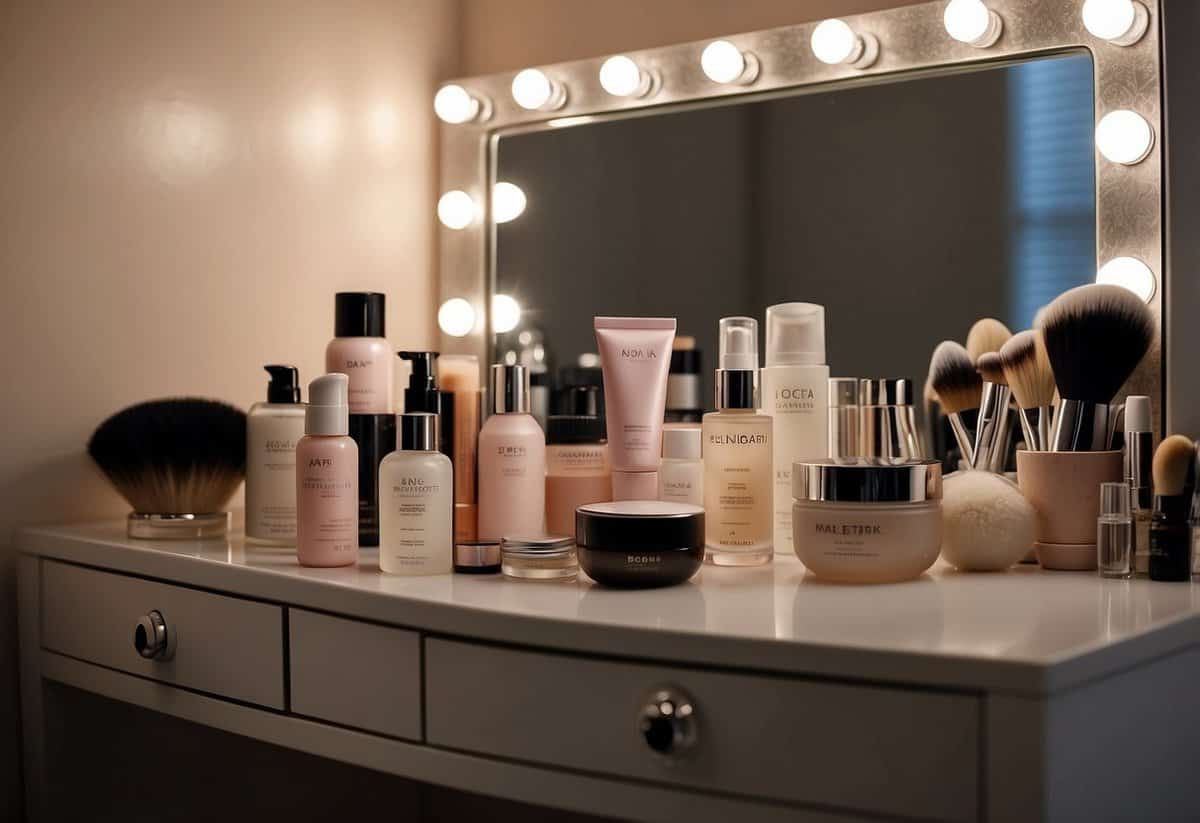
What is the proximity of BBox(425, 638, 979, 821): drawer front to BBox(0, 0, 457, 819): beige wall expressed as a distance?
1.99 ft

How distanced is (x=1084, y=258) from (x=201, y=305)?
948mm

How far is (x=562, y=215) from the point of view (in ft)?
5.03

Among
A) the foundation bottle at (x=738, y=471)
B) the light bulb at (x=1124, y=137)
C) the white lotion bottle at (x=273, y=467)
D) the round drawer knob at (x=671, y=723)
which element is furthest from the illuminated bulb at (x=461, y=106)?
the round drawer knob at (x=671, y=723)

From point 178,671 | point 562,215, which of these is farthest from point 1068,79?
point 178,671

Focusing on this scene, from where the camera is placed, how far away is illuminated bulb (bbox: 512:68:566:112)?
4.94 feet

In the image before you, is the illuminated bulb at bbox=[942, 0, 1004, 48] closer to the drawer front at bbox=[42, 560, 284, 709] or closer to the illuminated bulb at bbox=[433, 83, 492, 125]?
the illuminated bulb at bbox=[433, 83, 492, 125]

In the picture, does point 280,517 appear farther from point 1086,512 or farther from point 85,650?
point 1086,512

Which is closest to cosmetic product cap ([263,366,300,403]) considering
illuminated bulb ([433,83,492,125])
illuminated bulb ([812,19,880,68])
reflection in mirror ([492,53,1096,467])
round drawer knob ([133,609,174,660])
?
round drawer knob ([133,609,174,660])

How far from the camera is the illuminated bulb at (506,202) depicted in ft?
5.13

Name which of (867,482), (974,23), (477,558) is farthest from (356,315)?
(974,23)

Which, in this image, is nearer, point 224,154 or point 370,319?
point 370,319

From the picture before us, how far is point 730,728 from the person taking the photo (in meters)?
0.76

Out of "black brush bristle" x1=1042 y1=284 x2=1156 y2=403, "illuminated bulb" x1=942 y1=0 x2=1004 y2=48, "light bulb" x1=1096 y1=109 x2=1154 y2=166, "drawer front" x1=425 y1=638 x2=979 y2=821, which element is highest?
"illuminated bulb" x1=942 y1=0 x2=1004 y2=48

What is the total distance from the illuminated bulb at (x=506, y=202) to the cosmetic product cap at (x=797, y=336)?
1.74 ft
